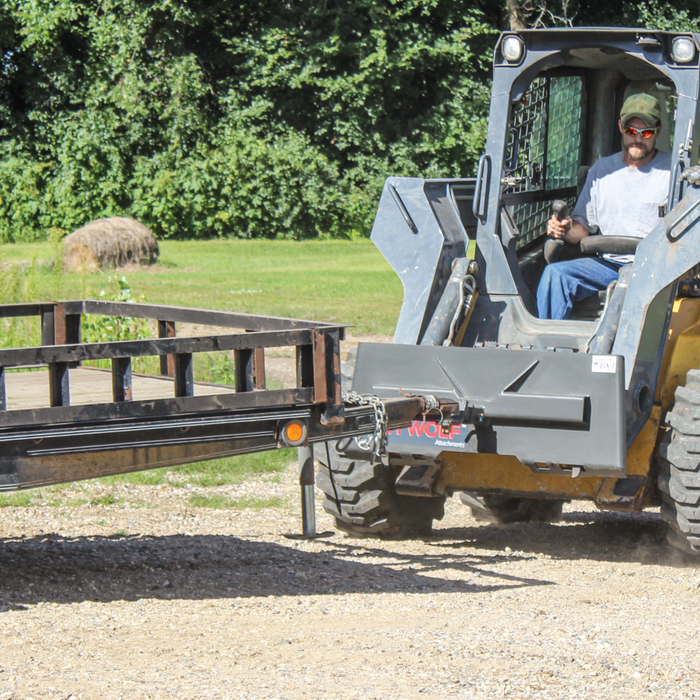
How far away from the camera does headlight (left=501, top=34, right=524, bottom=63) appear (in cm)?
667

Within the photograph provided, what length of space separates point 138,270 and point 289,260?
3.69 meters

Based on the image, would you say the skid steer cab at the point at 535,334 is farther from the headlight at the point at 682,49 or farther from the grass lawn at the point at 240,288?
the grass lawn at the point at 240,288

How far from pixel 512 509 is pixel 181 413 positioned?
10.6 ft

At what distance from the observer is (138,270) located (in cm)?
1964

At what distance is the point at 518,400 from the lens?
5.61 metres

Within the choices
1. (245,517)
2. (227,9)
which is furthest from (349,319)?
(227,9)

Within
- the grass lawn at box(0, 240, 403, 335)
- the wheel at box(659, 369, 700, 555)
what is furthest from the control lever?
the grass lawn at box(0, 240, 403, 335)

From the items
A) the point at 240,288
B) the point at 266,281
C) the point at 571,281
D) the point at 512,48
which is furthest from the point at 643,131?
the point at 266,281

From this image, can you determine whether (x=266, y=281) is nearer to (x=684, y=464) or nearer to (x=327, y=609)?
(x=684, y=464)

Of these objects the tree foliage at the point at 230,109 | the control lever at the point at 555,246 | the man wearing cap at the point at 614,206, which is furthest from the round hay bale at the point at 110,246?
the man wearing cap at the point at 614,206

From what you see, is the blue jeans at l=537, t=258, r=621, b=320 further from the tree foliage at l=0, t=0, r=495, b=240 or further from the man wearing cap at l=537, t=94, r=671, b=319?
the tree foliage at l=0, t=0, r=495, b=240

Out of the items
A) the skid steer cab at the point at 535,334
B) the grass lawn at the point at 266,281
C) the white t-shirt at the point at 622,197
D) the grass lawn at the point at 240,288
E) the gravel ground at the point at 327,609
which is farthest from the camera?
the grass lawn at the point at 266,281

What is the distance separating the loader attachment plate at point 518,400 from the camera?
5.50m

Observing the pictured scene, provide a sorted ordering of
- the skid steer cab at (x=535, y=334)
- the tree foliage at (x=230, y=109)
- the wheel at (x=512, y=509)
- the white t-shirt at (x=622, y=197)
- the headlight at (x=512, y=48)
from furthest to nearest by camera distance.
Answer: the tree foliage at (x=230, y=109)
the wheel at (x=512, y=509)
the headlight at (x=512, y=48)
the white t-shirt at (x=622, y=197)
the skid steer cab at (x=535, y=334)
